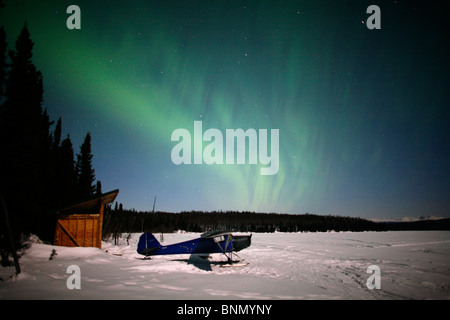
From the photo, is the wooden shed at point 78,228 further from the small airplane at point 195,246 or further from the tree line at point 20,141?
the small airplane at point 195,246

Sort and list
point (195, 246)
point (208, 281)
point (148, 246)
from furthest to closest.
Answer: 1. point (148, 246)
2. point (195, 246)
3. point (208, 281)

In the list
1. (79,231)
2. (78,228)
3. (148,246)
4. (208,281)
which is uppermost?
(78,228)

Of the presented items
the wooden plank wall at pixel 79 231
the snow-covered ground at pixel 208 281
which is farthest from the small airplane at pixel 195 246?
the wooden plank wall at pixel 79 231

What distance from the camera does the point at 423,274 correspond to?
9.25 m

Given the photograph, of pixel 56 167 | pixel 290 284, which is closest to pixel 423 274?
pixel 290 284

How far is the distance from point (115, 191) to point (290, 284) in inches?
462

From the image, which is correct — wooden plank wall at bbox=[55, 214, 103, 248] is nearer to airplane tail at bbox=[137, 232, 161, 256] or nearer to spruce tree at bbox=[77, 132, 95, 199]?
airplane tail at bbox=[137, 232, 161, 256]

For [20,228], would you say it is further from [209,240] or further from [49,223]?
[209,240]

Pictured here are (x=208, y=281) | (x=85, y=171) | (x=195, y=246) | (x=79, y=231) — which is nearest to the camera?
(x=208, y=281)

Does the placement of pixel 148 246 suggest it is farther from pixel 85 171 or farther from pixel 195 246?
pixel 85 171

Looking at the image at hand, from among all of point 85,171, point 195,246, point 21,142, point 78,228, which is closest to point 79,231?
point 78,228

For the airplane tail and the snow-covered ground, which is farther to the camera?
the airplane tail

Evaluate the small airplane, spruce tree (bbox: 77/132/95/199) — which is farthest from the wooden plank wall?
spruce tree (bbox: 77/132/95/199)
